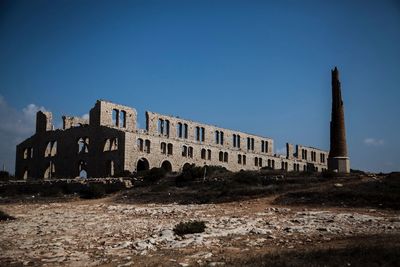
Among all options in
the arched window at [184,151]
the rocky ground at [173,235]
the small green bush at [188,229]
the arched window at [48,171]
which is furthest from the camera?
the arched window at [184,151]

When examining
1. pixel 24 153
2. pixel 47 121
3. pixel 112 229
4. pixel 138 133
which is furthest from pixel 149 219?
pixel 24 153

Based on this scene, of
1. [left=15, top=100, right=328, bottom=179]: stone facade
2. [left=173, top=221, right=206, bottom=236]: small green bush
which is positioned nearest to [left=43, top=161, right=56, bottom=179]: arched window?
[left=15, top=100, right=328, bottom=179]: stone facade

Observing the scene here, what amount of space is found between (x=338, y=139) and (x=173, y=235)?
20157 mm

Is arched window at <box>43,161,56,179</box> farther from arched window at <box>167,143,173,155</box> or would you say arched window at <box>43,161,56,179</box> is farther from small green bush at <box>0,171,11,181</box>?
arched window at <box>167,143,173,155</box>

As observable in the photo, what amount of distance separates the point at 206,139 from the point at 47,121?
1955 cm

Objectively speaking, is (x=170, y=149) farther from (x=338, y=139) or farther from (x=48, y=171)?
(x=338, y=139)

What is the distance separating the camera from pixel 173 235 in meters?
11.8

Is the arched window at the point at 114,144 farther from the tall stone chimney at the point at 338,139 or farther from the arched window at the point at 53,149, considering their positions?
the tall stone chimney at the point at 338,139

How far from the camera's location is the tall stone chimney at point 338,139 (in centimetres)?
2852

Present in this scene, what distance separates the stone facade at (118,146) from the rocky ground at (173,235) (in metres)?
24.3

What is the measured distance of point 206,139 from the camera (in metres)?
52.3

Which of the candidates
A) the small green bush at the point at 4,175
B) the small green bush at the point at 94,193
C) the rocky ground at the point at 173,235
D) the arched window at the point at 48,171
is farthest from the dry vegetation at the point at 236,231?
the arched window at the point at 48,171

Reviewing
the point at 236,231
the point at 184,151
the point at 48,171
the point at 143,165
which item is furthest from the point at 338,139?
the point at 48,171

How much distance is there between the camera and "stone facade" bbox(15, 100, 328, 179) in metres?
41.7
